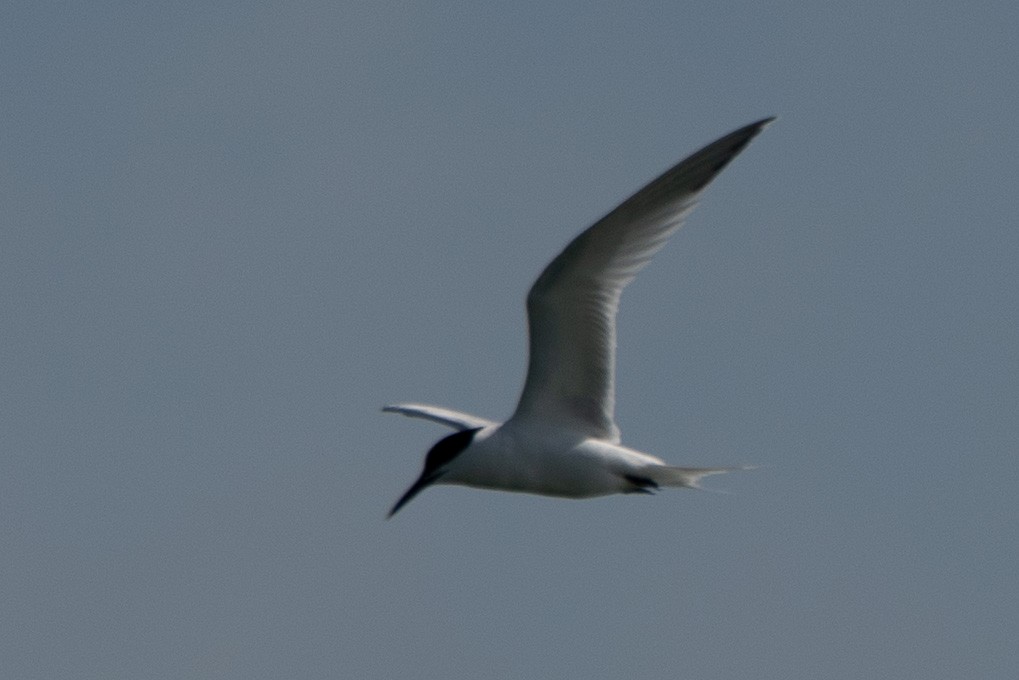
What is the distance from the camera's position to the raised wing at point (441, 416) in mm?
14438

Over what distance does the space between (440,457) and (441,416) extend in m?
1.47

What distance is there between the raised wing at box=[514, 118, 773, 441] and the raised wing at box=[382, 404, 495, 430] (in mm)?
644

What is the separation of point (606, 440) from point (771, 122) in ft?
7.43

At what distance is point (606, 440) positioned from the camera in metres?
13.6

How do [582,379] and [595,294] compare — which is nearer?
[595,294]

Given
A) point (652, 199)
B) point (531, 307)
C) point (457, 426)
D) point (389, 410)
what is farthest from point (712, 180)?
point (389, 410)

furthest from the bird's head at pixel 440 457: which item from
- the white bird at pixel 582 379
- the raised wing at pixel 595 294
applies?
the raised wing at pixel 595 294

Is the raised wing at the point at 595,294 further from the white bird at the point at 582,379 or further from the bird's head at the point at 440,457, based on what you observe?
the bird's head at the point at 440,457

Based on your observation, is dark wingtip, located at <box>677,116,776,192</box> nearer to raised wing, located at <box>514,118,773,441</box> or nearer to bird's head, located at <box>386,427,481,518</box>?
raised wing, located at <box>514,118,773,441</box>

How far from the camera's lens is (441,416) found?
49.1ft

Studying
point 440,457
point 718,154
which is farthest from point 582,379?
point 718,154

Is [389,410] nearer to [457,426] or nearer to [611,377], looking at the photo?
[457,426]

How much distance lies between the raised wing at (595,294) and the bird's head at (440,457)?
0.37 metres

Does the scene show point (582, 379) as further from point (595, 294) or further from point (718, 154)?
point (718, 154)
